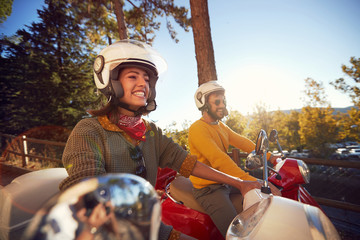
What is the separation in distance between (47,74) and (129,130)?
Answer: 15388 mm

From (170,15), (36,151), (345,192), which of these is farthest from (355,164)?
(345,192)

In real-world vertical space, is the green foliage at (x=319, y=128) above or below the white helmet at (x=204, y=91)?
below

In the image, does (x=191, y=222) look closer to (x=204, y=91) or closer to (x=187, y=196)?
(x=187, y=196)

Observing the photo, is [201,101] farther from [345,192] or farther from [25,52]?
[345,192]

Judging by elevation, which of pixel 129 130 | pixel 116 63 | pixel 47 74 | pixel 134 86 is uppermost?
pixel 47 74

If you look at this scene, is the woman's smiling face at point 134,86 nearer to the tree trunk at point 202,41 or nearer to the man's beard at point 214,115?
the man's beard at point 214,115

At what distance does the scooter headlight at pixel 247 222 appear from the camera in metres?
0.92

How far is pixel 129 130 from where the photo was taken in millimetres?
1473

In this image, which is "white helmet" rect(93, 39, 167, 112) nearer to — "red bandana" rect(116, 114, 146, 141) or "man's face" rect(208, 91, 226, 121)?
"red bandana" rect(116, 114, 146, 141)

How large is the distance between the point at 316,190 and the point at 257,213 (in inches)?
781

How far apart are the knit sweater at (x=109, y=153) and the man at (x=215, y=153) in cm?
56

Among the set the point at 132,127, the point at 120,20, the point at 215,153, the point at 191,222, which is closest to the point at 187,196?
the point at 191,222

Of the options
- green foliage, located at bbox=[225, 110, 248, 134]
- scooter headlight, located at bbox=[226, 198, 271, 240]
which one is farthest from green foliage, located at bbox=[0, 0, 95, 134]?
scooter headlight, located at bbox=[226, 198, 271, 240]

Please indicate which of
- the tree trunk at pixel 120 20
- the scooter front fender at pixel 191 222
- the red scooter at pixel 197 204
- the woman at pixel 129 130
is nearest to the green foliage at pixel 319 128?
the tree trunk at pixel 120 20
